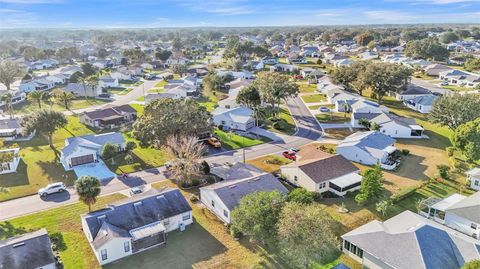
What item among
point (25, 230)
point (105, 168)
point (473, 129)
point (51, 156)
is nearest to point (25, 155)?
point (51, 156)

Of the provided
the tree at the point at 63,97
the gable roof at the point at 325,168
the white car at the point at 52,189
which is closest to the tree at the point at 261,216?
the gable roof at the point at 325,168

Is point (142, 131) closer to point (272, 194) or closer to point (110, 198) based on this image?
point (110, 198)

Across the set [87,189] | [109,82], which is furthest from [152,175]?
[109,82]

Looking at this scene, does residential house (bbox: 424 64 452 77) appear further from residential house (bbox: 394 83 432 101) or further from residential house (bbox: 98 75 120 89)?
residential house (bbox: 98 75 120 89)

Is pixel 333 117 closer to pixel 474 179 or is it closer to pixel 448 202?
pixel 474 179

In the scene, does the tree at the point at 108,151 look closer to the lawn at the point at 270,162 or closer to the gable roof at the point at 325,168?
the lawn at the point at 270,162

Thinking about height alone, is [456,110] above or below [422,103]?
above

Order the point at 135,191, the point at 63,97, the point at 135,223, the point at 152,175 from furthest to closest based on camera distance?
1. the point at 63,97
2. the point at 152,175
3. the point at 135,191
4. the point at 135,223
